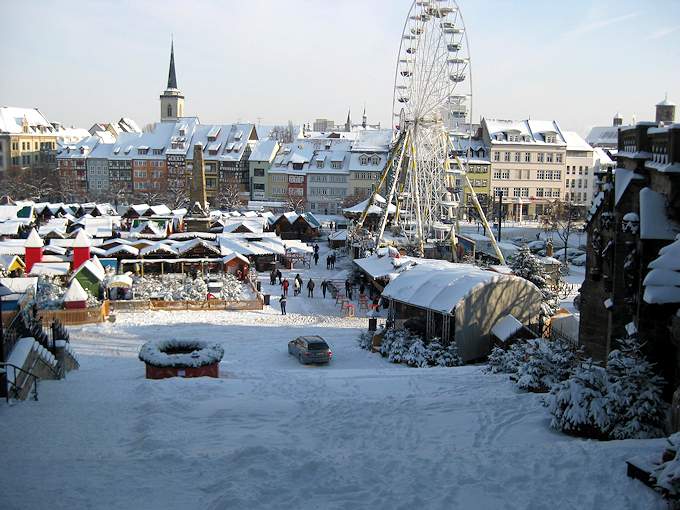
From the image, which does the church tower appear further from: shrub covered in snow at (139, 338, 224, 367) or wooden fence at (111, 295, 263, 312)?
shrub covered in snow at (139, 338, 224, 367)

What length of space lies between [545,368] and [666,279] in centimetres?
392

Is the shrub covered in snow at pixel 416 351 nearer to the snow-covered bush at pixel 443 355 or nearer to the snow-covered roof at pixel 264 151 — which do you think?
the snow-covered bush at pixel 443 355

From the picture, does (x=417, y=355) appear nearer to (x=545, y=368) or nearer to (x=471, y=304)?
(x=471, y=304)

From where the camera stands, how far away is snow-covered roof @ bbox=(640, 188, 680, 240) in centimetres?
1220

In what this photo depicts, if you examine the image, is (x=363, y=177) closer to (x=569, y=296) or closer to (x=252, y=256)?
(x=252, y=256)

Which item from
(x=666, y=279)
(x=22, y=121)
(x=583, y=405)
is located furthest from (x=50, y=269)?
(x=22, y=121)

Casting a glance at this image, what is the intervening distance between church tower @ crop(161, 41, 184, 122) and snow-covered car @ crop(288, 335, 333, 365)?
3796 inches

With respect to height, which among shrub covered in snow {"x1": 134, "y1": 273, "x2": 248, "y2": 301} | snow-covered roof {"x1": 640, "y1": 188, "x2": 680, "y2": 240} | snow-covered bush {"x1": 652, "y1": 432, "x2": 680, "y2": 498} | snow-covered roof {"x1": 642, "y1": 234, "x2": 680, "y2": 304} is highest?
snow-covered roof {"x1": 640, "y1": 188, "x2": 680, "y2": 240}

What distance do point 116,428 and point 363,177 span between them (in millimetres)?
68301

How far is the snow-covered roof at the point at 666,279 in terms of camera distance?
423 inches

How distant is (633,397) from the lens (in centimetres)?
1105

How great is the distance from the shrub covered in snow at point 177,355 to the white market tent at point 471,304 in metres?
6.92

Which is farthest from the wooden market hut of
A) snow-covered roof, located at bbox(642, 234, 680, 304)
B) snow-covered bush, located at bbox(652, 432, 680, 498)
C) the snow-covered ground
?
snow-covered bush, located at bbox(652, 432, 680, 498)

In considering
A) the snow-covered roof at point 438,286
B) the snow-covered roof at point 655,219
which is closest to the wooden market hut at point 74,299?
the snow-covered roof at point 438,286
